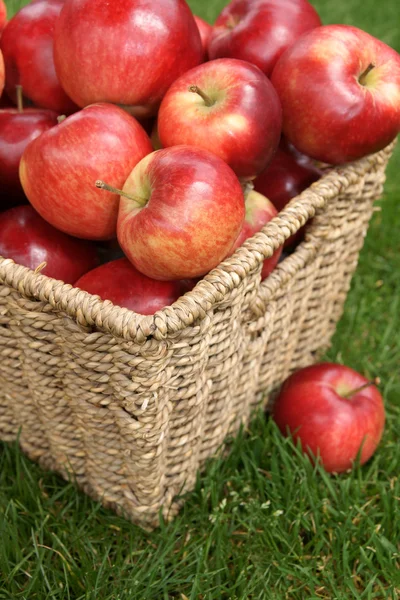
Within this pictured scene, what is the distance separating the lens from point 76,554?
136 cm

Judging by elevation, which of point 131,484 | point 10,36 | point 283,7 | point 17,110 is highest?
point 283,7

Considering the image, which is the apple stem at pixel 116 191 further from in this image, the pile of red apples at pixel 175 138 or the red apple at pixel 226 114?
the red apple at pixel 226 114

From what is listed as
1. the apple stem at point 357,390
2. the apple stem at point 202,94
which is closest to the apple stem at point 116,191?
the apple stem at point 202,94

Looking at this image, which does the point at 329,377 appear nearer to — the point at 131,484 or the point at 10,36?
the point at 131,484

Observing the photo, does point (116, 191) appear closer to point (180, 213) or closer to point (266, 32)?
point (180, 213)

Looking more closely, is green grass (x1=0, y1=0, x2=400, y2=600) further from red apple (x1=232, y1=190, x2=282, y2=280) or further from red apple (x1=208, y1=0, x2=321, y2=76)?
red apple (x1=208, y1=0, x2=321, y2=76)

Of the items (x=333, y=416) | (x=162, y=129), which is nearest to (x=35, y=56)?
(x=162, y=129)

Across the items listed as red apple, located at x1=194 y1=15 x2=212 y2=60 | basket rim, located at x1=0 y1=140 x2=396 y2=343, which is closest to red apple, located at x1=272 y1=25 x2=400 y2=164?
basket rim, located at x1=0 y1=140 x2=396 y2=343

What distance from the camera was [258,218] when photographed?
134 centimetres

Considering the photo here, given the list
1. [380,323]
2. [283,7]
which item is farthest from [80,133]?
[380,323]

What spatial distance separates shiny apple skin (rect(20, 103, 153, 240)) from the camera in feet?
3.85

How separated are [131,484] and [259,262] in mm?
480

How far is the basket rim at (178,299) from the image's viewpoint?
1.00 meters

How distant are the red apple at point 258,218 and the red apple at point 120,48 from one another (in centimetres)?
28
